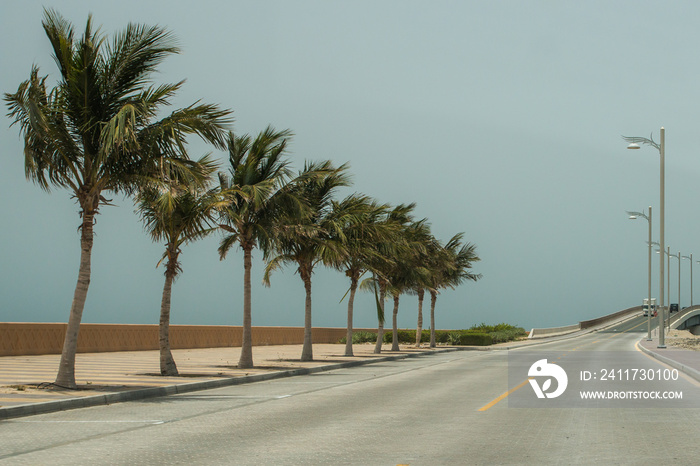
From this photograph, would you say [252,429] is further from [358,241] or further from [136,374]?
[358,241]

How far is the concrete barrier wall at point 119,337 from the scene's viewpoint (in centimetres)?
3084

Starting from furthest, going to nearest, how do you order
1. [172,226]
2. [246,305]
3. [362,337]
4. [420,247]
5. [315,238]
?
[362,337]
[420,247]
[315,238]
[246,305]
[172,226]

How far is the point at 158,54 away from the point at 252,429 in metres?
9.60

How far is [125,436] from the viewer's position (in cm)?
1088

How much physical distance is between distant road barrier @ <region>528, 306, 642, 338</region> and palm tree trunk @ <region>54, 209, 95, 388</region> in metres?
65.5


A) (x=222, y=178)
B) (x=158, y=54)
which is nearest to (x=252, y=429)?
(x=158, y=54)

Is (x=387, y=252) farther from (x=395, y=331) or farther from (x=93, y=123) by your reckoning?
(x=93, y=123)

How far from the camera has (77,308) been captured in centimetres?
1686

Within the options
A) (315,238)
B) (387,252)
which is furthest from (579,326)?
(315,238)

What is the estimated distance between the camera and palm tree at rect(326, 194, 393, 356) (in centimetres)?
3058

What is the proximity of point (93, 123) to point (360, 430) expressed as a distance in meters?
9.45

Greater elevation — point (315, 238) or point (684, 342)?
point (315, 238)

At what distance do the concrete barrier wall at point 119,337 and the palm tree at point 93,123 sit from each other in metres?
15.2

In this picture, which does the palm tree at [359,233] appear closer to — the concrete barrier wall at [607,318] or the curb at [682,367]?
the curb at [682,367]
